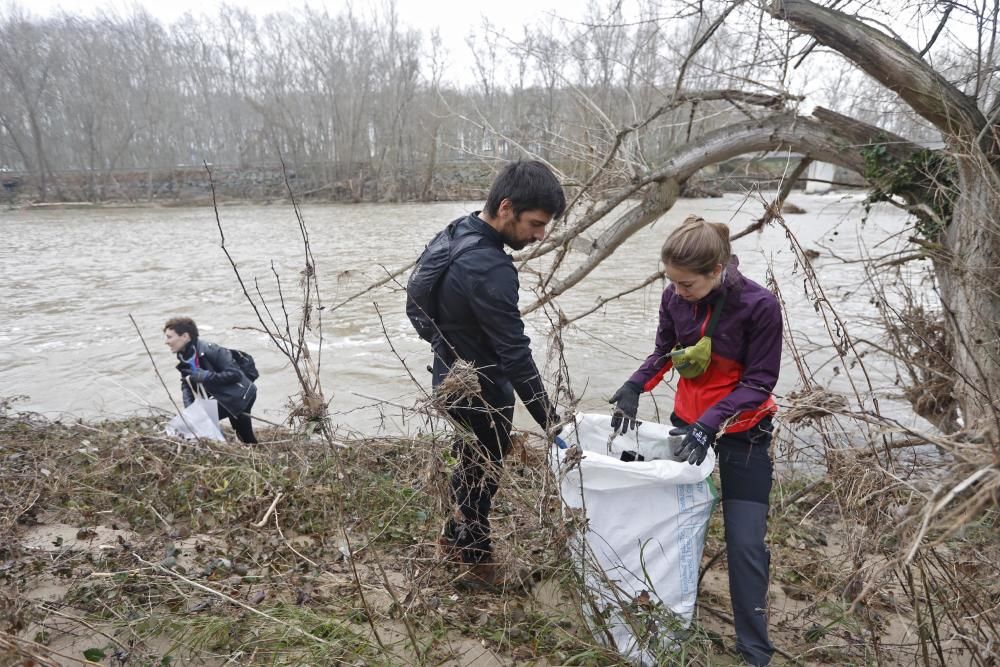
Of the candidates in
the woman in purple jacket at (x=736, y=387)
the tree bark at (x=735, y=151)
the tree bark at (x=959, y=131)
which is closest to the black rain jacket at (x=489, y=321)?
the woman in purple jacket at (x=736, y=387)

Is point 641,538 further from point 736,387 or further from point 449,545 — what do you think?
point 449,545

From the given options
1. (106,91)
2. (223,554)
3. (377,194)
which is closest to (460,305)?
(223,554)

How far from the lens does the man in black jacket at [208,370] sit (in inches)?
187

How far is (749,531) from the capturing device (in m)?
2.18

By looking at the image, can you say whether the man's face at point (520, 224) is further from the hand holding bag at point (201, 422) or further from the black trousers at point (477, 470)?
the hand holding bag at point (201, 422)

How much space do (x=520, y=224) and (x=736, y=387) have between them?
967 mm

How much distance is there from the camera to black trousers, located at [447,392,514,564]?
2449 mm

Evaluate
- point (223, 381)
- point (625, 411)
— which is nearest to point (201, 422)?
point (223, 381)

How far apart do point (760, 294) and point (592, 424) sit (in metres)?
0.78

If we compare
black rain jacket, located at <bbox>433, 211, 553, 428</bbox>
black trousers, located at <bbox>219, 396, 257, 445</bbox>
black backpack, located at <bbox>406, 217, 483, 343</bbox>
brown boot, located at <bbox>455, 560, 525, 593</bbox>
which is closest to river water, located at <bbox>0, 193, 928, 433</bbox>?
black rain jacket, located at <bbox>433, 211, 553, 428</bbox>

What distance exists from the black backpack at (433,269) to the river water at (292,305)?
42 cm

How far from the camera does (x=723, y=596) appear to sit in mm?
2939

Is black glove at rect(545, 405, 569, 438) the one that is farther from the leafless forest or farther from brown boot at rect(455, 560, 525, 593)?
brown boot at rect(455, 560, 525, 593)

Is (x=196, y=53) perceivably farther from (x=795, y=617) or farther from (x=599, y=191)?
(x=795, y=617)
